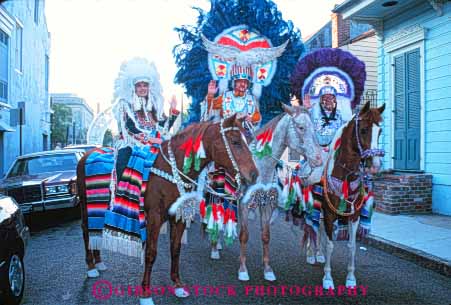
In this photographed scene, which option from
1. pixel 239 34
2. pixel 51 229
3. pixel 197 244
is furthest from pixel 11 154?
pixel 239 34

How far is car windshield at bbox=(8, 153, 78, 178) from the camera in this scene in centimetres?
1008

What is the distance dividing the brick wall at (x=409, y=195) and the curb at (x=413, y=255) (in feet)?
7.44

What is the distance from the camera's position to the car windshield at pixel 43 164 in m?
10.1

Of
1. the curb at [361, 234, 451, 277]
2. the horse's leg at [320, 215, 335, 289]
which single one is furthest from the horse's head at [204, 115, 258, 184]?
the curb at [361, 234, 451, 277]

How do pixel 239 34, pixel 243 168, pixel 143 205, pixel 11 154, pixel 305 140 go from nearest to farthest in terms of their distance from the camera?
1. pixel 243 168
2. pixel 143 205
3. pixel 305 140
4. pixel 239 34
5. pixel 11 154

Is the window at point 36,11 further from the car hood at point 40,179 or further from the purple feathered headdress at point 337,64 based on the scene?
the purple feathered headdress at point 337,64

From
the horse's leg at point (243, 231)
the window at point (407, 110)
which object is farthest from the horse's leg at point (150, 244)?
the window at point (407, 110)

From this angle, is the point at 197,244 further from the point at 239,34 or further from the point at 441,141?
the point at 441,141

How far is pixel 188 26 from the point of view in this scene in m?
6.62

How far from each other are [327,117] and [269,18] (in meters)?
1.97

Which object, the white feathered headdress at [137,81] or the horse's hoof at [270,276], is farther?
the horse's hoof at [270,276]

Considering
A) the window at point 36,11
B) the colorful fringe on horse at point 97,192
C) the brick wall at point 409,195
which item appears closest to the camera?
the colorful fringe on horse at point 97,192

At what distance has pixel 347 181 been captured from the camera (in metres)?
4.96

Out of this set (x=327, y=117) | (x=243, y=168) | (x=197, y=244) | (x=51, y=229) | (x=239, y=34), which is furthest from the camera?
(x=51, y=229)
